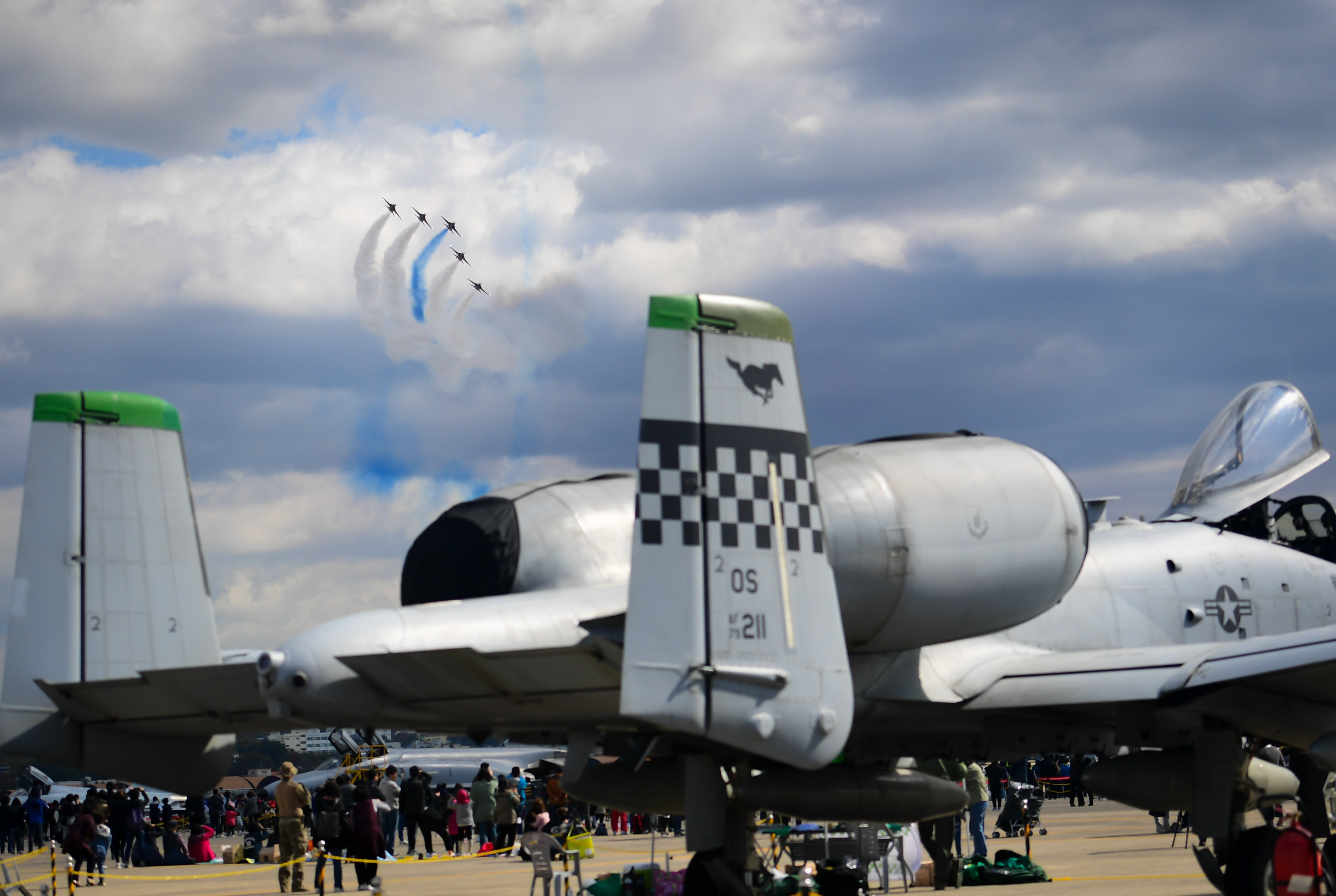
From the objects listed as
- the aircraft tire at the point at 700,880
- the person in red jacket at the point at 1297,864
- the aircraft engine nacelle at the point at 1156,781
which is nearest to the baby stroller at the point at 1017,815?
the aircraft engine nacelle at the point at 1156,781

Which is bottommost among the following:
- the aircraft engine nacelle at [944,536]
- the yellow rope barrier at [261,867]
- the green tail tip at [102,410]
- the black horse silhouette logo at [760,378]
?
the yellow rope barrier at [261,867]

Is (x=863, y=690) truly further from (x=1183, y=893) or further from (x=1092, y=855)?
(x=1092, y=855)

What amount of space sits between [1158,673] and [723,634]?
188 inches

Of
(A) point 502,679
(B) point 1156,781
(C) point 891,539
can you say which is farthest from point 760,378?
(B) point 1156,781

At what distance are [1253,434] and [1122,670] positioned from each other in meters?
6.99

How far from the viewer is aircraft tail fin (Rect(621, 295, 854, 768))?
902 cm

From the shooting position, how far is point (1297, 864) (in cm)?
976

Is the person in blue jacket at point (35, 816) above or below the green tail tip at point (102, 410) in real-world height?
below

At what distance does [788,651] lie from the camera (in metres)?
9.39

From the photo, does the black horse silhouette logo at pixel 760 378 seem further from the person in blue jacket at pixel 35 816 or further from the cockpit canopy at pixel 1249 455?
the person in blue jacket at pixel 35 816

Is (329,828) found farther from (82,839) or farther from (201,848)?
(201,848)

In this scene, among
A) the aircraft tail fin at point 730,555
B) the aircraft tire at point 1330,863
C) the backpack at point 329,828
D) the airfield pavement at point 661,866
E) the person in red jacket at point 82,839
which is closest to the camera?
the aircraft tail fin at point 730,555

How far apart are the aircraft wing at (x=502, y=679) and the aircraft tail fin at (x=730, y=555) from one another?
0.58 meters

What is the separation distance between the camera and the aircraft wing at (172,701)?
34.4 feet
